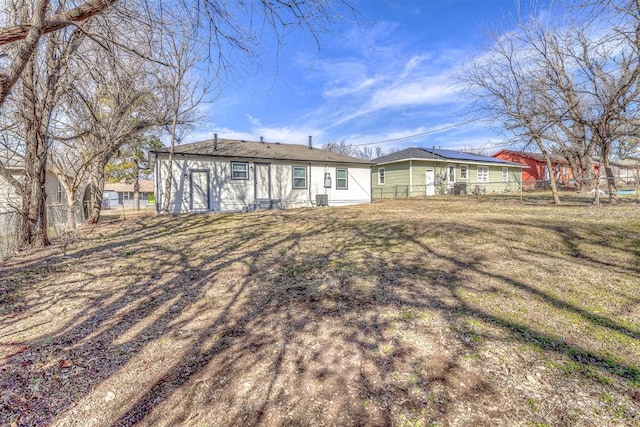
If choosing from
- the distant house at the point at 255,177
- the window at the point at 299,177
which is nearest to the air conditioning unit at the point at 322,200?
the distant house at the point at 255,177

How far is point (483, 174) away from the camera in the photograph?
2473 centimetres

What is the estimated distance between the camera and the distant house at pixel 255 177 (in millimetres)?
13719

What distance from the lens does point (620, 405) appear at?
196 cm

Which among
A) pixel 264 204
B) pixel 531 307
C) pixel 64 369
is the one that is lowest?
pixel 64 369

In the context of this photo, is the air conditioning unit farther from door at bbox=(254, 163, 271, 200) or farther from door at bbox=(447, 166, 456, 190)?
door at bbox=(447, 166, 456, 190)

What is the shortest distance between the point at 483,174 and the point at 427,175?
6407mm

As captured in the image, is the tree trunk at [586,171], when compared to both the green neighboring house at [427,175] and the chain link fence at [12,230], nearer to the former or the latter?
the green neighboring house at [427,175]

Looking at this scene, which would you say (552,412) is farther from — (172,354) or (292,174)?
(292,174)

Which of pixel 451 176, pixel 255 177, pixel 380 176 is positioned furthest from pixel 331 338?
pixel 451 176

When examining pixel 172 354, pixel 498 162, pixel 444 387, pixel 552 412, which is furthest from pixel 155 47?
pixel 498 162

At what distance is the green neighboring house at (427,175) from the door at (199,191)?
35.3 ft

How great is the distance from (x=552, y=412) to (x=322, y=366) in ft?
4.92

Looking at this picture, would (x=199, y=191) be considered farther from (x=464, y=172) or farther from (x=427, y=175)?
(x=464, y=172)

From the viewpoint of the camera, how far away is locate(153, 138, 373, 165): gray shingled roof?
14217mm
